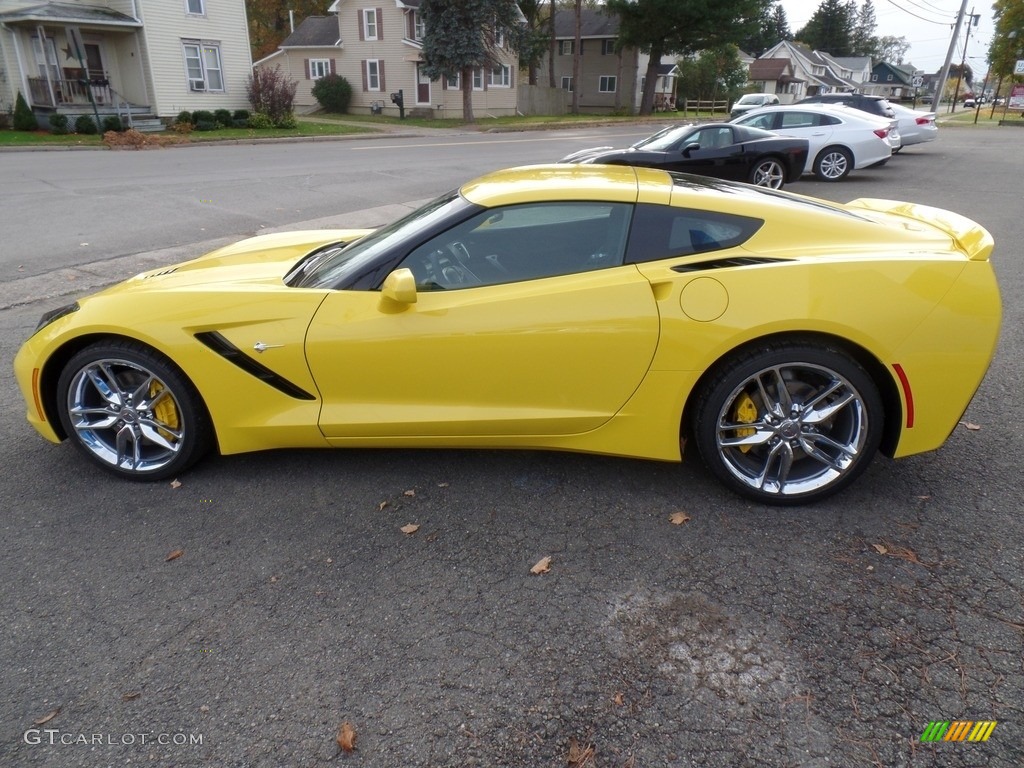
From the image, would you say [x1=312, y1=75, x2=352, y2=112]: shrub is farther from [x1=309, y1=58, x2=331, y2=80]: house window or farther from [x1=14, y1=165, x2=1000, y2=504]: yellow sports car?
[x1=14, y1=165, x2=1000, y2=504]: yellow sports car

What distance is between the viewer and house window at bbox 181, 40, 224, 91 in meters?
29.9

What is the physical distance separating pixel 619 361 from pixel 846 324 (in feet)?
3.07

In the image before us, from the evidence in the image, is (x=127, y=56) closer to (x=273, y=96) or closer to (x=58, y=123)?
(x=273, y=96)

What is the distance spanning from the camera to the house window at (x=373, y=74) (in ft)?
134

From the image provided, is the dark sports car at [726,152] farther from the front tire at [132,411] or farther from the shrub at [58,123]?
the shrub at [58,123]

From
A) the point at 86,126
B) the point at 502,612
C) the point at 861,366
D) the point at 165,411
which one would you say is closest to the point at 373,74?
the point at 86,126

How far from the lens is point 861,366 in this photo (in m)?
3.14

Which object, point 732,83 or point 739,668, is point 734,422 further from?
point 732,83

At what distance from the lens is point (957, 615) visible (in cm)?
262

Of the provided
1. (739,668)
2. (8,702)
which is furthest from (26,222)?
(739,668)

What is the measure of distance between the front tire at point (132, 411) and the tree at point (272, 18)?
61.8m

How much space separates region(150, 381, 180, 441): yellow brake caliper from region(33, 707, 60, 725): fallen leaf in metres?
1.48

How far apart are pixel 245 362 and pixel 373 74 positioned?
41.9 m

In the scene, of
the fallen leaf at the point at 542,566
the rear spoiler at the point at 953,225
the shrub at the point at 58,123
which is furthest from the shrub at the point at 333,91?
the fallen leaf at the point at 542,566
